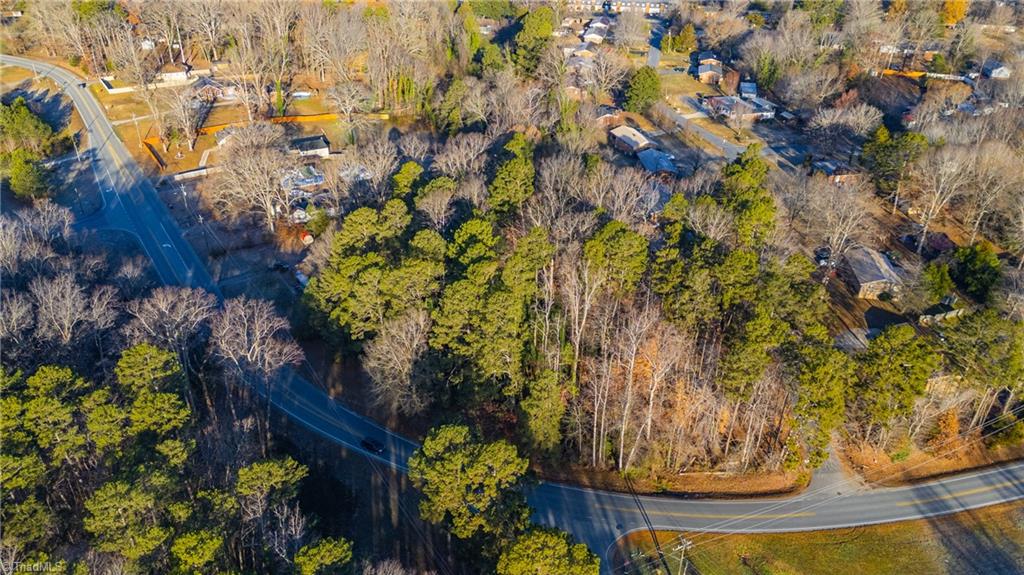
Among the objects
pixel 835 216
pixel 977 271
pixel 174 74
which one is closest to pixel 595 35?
pixel 174 74

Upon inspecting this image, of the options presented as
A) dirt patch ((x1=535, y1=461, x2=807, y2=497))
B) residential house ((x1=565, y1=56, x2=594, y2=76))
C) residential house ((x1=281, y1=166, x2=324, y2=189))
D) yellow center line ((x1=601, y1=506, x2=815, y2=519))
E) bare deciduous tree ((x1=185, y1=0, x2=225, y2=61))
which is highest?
bare deciduous tree ((x1=185, y1=0, x2=225, y2=61))

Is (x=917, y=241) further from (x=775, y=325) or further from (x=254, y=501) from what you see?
(x=254, y=501)

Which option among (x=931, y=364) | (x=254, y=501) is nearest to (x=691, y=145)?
(x=931, y=364)

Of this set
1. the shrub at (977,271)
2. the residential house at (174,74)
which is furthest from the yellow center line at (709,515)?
the residential house at (174,74)

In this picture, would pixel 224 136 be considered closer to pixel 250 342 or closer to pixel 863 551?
pixel 250 342

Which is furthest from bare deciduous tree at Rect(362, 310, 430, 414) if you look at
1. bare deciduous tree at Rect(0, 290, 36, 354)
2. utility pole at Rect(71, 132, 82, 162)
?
utility pole at Rect(71, 132, 82, 162)

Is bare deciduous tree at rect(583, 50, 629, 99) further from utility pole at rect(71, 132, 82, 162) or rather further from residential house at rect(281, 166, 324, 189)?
utility pole at rect(71, 132, 82, 162)
